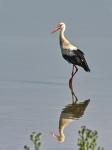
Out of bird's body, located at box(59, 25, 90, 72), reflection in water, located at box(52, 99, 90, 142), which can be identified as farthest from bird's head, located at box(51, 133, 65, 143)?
bird's body, located at box(59, 25, 90, 72)

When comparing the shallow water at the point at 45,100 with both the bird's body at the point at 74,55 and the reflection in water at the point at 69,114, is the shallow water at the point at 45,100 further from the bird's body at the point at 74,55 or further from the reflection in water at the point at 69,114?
the bird's body at the point at 74,55

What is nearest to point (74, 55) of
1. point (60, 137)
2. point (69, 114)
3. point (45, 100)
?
point (45, 100)

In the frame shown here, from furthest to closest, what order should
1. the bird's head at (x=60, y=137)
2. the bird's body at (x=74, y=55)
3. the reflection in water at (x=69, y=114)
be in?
the bird's body at (x=74, y=55) → the reflection in water at (x=69, y=114) → the bird's head at (x=60, y=137)

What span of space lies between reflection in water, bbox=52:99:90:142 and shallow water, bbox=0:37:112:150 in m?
0.06

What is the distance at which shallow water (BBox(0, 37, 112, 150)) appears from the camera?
9.11 m

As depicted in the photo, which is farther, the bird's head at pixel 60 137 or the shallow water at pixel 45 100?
the shallow water at pixel 45 100

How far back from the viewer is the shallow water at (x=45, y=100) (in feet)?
29.9

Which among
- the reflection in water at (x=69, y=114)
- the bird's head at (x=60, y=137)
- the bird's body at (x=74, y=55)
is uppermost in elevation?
the bird's body at (x=74, y=55)

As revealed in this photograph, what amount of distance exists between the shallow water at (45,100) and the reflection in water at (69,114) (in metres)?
0.06

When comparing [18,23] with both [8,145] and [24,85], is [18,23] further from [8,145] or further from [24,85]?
[8,145]

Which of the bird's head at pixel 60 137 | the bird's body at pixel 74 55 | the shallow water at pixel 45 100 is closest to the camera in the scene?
the bird's head at pixel 60 137

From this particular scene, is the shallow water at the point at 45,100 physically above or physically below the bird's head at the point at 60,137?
above

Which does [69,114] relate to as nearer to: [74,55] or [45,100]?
[45,100]

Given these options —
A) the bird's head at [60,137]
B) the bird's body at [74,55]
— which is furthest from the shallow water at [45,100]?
the bird's body at [74,55]
